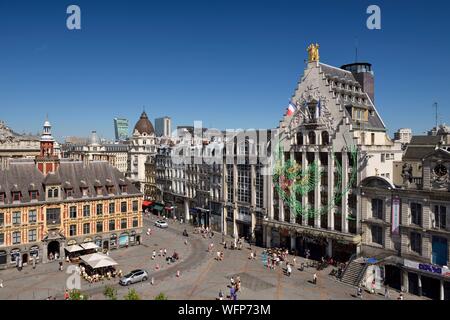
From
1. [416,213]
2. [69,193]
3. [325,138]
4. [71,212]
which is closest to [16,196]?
[69,193]

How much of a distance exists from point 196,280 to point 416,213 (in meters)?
30.8

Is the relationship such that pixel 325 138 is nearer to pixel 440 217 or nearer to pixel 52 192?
pixel 440 217

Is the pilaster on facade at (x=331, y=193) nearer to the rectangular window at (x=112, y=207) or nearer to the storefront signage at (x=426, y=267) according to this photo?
the storefront signage at (x=426, y=267)

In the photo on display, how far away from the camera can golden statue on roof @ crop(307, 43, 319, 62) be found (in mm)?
64438

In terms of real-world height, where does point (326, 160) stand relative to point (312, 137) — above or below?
below

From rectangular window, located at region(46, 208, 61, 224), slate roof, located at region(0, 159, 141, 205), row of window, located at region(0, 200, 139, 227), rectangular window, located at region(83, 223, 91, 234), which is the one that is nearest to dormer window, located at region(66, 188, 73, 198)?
slate roof, located at region(0, 159, 141, 205)

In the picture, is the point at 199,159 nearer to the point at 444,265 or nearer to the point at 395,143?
the point at 395,143

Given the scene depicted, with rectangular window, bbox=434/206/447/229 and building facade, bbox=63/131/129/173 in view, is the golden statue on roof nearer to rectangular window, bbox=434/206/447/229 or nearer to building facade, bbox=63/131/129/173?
rectangular window, bbox=434/206/447/229

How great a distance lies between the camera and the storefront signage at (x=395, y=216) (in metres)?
51.1

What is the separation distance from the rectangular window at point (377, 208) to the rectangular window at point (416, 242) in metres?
5.14

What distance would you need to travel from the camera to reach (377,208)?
54438 millimetres

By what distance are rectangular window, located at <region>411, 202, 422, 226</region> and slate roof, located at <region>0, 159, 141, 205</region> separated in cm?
4782
